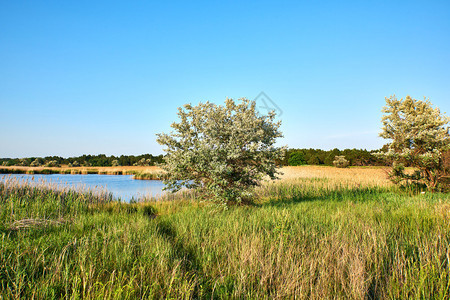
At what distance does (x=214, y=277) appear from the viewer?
3.74 m

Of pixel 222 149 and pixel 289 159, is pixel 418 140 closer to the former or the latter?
pixel 222 149

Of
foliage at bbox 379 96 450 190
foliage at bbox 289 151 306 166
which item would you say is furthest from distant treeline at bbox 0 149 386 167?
foliage at bbox 379 96 450 190

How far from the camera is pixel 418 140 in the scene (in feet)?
42.4

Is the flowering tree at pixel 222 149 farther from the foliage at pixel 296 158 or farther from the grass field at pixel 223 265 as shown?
the foliage at pixel 296 158

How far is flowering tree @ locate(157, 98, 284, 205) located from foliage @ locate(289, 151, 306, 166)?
50867 millimetres

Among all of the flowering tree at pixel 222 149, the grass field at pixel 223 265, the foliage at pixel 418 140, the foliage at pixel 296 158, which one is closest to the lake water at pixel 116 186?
the flowering tree at pixel 222 149

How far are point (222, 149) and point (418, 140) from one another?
11051 millimetres

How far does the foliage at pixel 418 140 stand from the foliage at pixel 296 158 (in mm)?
44055

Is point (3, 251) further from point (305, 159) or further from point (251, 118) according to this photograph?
point (305, 159)

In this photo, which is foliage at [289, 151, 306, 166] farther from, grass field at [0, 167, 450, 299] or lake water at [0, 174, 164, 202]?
grass field at [0, 167, 450, 299]

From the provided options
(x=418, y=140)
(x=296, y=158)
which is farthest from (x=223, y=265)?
(x=296, y=158)

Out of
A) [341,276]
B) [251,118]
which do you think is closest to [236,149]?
[251,118]

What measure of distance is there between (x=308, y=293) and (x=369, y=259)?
4.37 feet

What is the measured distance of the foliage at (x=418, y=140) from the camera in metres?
12.2
